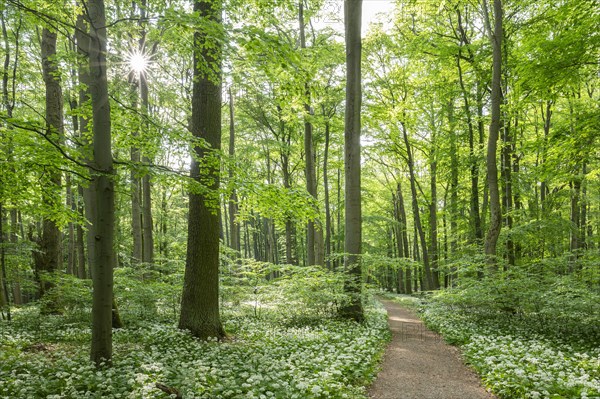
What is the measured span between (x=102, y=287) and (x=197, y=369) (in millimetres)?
1899

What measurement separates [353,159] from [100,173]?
7538mm

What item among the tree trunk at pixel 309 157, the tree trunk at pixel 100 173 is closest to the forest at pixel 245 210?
the tree trunk at pixel 100 173

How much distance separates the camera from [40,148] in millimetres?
4934

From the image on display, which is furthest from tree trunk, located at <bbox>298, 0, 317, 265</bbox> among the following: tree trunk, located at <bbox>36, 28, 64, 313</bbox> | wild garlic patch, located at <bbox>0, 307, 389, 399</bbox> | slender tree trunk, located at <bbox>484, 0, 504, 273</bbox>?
tree trunk, located at <bbox>36, 28, 64, 313</bbox>

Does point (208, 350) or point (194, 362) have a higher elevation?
point (194, 362)

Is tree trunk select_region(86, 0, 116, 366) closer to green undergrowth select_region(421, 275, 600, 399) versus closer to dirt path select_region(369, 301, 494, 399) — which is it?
dirt path select_region(369, 301, 494, 399)

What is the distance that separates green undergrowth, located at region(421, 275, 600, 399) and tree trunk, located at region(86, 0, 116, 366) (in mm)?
6341

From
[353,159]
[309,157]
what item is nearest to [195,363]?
[353,159]

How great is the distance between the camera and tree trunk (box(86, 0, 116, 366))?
5.11 metres

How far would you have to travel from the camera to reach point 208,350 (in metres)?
6.73

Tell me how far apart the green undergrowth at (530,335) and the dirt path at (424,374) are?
316mm

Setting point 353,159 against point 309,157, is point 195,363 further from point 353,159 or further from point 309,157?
point 309,157

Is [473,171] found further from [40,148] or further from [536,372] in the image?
[40,148]

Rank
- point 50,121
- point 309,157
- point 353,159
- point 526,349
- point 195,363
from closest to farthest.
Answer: point 195,363, point 526,349, point 50,121, point 353,159, point 309,157
